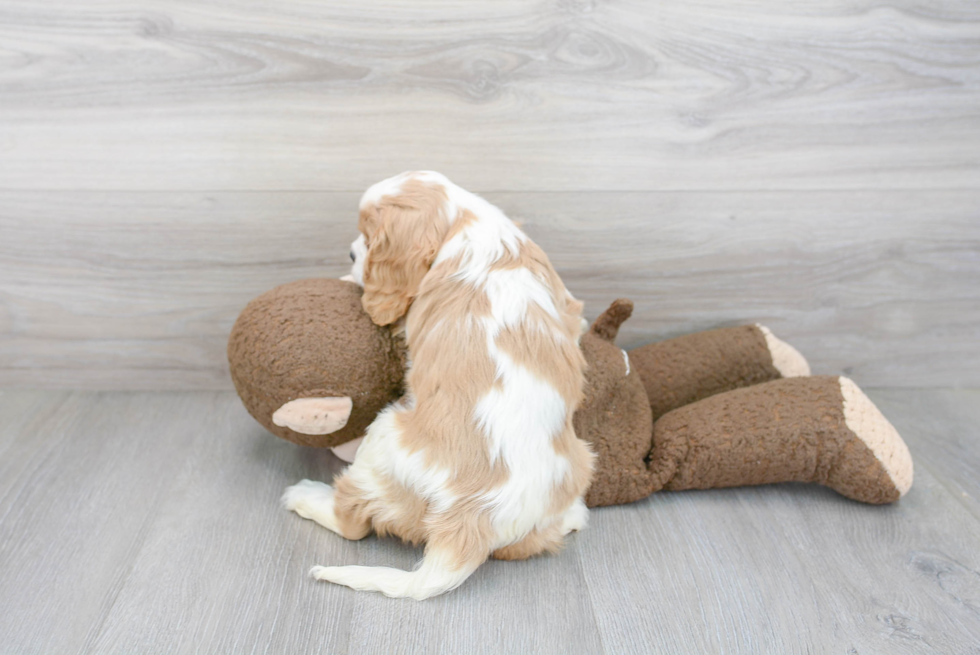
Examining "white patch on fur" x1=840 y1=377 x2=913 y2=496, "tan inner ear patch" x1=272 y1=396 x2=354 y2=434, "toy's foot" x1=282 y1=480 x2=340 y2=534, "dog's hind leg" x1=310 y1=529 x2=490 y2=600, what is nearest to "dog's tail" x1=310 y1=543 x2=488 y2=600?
"dog's hind leg" x1=310 y1=529 x2=490 y2=600

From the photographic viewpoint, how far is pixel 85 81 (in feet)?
4.71

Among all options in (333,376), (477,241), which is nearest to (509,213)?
(477,241)

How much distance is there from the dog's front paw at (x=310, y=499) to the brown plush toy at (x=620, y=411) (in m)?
0.08

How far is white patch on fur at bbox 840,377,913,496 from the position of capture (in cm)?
133

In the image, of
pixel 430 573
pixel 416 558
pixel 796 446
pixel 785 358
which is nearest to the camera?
pixel 430 573

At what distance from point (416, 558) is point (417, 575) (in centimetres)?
13

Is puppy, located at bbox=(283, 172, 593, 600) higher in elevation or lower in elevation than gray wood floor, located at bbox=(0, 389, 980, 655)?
higher

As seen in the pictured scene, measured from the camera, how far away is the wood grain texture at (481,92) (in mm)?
1412

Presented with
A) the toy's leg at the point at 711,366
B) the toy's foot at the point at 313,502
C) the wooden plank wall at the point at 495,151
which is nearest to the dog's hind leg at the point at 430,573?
the toy's foot at the point at 313,502

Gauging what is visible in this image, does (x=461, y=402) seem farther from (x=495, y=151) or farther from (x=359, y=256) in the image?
(x=495, y=151)

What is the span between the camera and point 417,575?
3.54 feet

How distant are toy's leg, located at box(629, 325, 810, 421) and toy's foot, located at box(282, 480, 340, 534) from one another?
716mm

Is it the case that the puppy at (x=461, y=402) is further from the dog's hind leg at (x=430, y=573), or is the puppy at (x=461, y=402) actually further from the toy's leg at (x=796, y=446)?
the toy's leg at (x=796, y=446)

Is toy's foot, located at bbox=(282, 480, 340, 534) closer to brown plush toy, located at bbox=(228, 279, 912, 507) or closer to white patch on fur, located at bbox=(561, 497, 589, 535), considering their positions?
brown plush toy, located at bbox=(228, 279, 912, 507)
